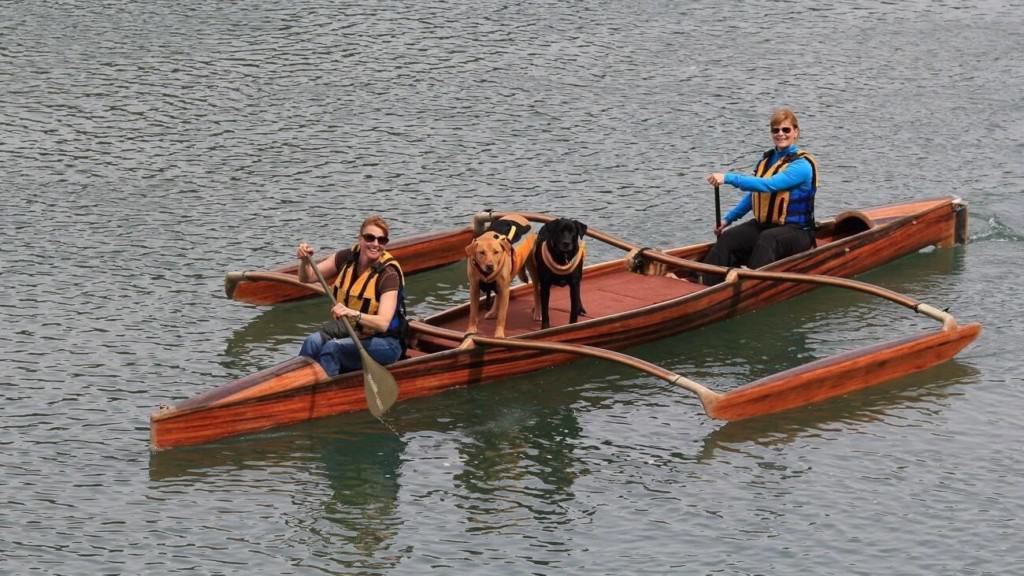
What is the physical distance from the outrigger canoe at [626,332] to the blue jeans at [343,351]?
141 millimetres

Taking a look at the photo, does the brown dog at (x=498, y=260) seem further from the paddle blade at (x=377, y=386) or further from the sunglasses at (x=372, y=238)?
the paddle blade at (x=377, y=386)

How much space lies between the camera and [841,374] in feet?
54.7

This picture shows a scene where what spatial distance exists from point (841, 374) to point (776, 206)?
3.21 meters

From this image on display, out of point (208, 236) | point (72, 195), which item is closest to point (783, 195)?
point (208, 236)

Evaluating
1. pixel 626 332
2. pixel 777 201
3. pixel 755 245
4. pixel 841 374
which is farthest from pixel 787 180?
pixel 841 374

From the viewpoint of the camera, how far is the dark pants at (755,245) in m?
19.2

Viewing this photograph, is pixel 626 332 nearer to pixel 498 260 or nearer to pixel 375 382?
pixel 498 260

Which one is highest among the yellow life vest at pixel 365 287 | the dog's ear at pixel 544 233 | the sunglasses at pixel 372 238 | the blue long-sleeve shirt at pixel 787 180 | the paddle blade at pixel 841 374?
the blue long-sleeve shirt at pixel 787 180

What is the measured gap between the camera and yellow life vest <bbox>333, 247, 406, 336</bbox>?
1562 centimetres

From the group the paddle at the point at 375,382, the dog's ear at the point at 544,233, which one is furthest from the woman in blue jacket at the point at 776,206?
the paddle at the point at 375,382

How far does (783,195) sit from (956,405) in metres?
3.52

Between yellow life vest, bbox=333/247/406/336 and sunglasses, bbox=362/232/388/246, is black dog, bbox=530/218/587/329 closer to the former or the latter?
yellow life vest, bbox=333/247/406/336

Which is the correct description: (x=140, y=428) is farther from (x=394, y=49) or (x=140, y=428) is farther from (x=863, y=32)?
(x=863, y=32)

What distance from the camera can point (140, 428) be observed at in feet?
52.0
